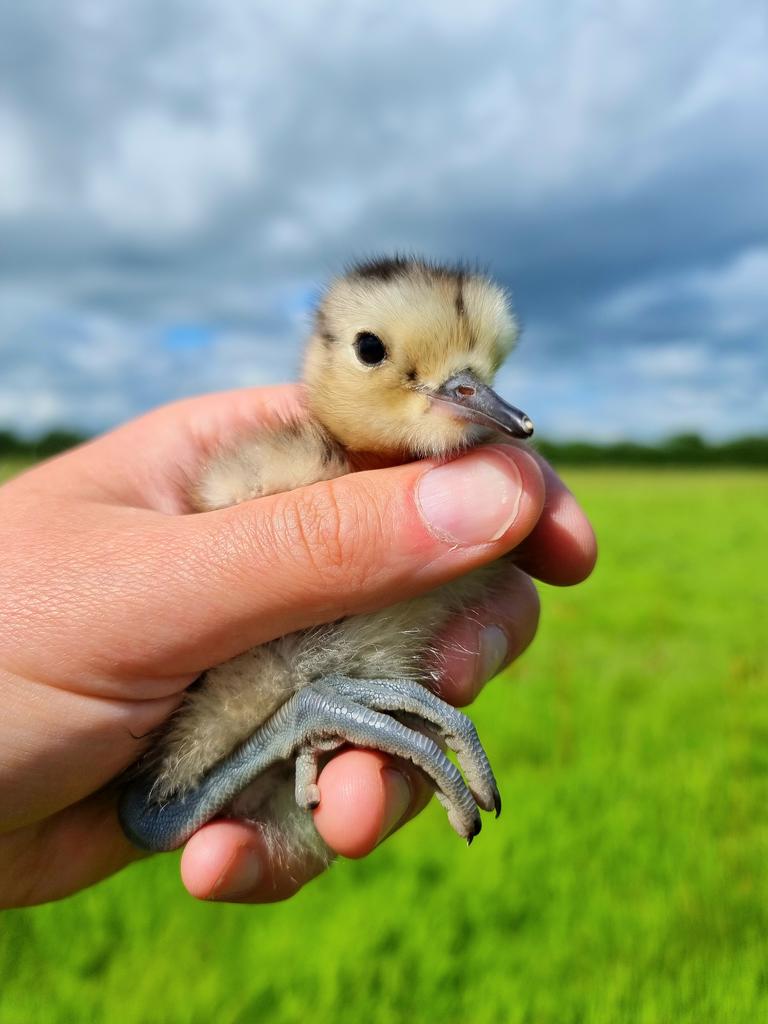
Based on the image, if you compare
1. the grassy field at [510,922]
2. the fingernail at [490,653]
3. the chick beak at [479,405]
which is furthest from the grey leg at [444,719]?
the grassy field at [510,922]

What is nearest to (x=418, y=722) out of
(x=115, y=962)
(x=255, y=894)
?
(x=255, y=894)

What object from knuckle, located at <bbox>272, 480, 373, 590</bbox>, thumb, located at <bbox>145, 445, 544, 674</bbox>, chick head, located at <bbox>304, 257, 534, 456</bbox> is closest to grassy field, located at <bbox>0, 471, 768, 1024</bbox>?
thumb, located at <bbox>145, 445, 544, 674</bbox>

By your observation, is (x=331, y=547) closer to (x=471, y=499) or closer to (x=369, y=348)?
(x=471, y=499)

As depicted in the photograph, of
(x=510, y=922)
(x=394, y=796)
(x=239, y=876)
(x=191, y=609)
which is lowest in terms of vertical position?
(x=510, y=922)

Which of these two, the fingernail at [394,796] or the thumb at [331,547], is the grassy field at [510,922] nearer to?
the fingernail at [394,796]

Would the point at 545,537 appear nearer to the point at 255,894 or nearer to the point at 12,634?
the point at 255,894

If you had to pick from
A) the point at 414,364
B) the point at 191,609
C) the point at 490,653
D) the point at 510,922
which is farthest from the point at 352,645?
the point at 510,922

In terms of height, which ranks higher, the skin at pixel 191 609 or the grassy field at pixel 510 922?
the skin at pixel 191 609
